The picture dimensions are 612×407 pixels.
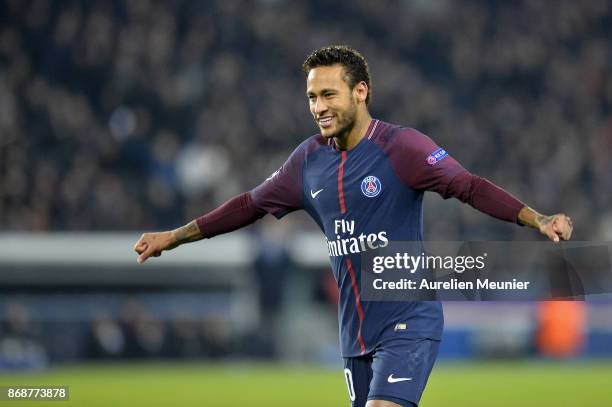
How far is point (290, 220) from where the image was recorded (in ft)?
55.3

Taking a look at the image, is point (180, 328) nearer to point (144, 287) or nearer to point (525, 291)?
point (144, 287)

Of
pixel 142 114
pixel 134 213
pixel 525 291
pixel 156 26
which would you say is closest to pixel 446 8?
pixel 156 26

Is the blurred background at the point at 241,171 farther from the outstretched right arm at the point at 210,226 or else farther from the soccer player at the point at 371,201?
the soccer player at the point at 371,201

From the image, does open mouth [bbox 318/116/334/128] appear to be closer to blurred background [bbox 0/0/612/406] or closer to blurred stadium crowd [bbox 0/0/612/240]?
blurred background [bbox 0/0/612/406]

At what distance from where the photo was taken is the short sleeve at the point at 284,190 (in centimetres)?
575

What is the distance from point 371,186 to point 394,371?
36.0 inches

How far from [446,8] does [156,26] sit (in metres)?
6.21

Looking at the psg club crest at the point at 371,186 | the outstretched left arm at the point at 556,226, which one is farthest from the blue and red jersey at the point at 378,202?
the outstretched left arm at the point at 556,226

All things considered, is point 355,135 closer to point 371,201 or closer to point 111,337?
point 371,201

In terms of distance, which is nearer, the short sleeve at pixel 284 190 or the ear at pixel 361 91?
the ear at pixel 361 91

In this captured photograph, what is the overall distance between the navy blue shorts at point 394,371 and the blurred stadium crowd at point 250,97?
11.2 m

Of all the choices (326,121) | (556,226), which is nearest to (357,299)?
(326,121)

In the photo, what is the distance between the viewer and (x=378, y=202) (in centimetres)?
538

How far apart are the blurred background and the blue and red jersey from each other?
212 inches
